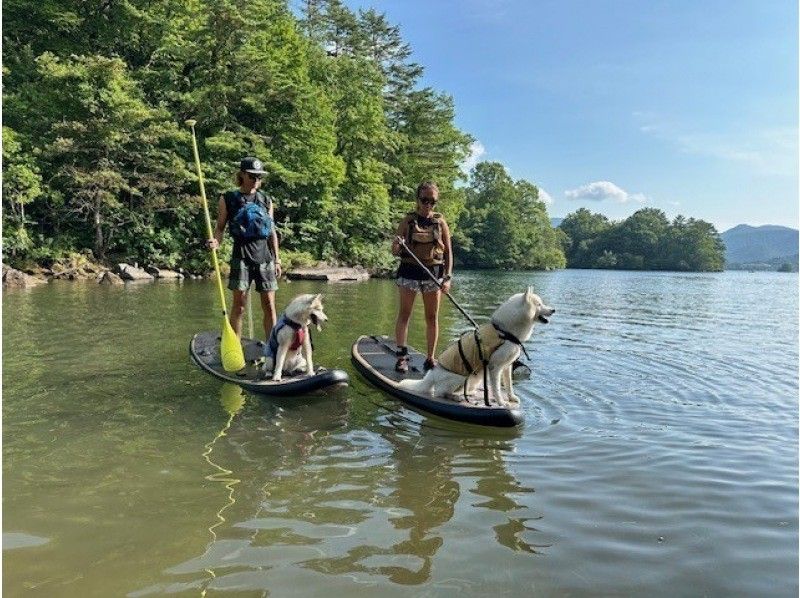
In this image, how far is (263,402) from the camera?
6.93 meters

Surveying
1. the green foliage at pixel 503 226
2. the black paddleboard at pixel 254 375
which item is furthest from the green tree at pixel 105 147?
the green foliage at pixel 503 226

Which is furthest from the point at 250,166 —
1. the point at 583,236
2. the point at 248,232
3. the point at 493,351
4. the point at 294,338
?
the point at 583,236

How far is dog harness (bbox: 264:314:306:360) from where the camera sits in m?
6.88

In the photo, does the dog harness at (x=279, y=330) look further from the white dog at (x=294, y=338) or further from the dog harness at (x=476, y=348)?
the dog harness at (x=476, y=348)

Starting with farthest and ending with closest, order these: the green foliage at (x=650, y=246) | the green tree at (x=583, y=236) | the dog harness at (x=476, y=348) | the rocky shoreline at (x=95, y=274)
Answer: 1. the green tree at (x=583, y=236)
2. the green foliage at (x=650, y=246)
3. the rocky shoreline at (x=95, y=274)
4. the dog harness at (x=476, y=348)

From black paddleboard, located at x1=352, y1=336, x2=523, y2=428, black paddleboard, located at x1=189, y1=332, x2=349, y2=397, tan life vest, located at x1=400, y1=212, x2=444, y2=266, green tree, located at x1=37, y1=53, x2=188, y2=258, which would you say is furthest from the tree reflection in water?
green tree, located at x1=37, y1=53, x2=188, y2=258

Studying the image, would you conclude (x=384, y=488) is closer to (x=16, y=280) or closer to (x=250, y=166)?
(x=250, y=166)

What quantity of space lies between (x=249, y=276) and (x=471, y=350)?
3.40 metres

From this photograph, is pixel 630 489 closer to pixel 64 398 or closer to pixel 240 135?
pixel 64 398

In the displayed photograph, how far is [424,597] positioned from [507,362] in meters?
3.39

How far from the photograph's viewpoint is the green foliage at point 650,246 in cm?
12125

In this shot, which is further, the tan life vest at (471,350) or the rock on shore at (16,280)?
the rock on shore at (16,280)

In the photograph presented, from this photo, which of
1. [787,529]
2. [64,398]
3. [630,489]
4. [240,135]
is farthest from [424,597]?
[240,135]

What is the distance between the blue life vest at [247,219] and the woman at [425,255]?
5.89 feet
